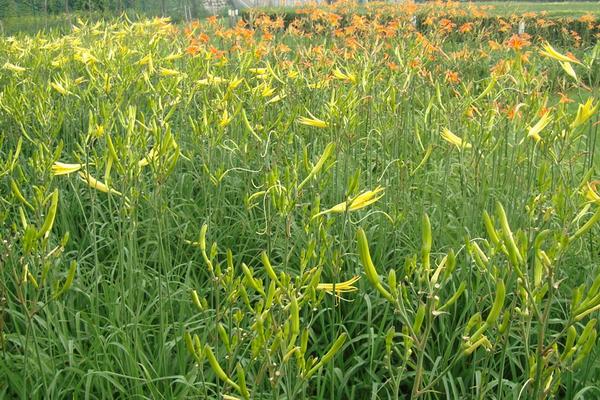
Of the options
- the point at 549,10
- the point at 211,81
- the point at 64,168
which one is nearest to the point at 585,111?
the point at 64,168

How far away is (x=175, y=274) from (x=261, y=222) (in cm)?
63

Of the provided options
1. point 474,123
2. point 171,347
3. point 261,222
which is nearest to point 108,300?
point 171,347

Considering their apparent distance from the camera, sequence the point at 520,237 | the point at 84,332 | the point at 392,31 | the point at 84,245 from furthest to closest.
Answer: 1. the point at 392,31
2. the point at 84,245
3. the point at 84,332
4. the point at 520,237

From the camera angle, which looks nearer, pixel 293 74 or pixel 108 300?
pixel 108 300

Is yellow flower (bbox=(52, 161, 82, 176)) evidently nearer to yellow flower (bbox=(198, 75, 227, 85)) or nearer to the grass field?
yellow flower (bbox=(198, 75, 227, 85))

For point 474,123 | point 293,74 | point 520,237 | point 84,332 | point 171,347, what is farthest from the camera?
point 293,74

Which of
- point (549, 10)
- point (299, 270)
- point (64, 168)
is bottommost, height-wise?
point (299, 270)

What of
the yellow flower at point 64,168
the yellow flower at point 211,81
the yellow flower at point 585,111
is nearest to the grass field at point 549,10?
the yellow flower at point 211,81

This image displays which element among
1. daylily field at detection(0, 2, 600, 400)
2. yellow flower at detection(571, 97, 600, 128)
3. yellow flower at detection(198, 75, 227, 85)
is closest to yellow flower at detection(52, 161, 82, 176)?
daylily field at detection(0, 2, 600, 400)

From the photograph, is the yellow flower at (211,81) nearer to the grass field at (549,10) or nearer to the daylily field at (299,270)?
the daylily field at (299,270)

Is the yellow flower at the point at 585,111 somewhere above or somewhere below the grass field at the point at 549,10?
above

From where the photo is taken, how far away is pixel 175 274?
112 inches

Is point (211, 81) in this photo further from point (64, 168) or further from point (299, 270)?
point (64, 168)

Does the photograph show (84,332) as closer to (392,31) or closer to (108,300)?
(108,300)
